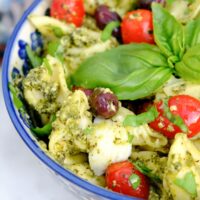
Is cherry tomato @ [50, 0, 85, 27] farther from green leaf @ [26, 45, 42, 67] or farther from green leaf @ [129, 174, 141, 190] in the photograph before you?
green leaf @ [129, 174, 141, 190]

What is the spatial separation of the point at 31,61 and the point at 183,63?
0.42m

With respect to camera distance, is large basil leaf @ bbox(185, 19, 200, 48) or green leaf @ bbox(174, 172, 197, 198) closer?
green leaf @ bbox(174, 172, 197, 198)

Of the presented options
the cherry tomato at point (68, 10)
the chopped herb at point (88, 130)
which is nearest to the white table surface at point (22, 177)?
the chopped herb at point (88, 130)

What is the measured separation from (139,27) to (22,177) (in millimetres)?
505

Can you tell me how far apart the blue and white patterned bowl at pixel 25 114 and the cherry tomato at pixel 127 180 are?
0.18 ft

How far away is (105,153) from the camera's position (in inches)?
39.6

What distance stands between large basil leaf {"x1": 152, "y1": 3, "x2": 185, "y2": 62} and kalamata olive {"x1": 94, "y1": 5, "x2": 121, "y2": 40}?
17 cm

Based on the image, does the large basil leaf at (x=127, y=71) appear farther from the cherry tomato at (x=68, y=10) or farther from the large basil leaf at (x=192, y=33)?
the cherry tomato at (x=68, y=10)

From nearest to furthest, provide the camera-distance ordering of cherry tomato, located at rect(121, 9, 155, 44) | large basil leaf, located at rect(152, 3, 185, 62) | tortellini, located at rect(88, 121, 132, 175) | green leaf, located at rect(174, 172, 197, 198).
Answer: green leaf, located at rect(174, 172, 197, 198) → tortellini, located at rect(88, 121, 132, 175) → large basil leaf, located at rect(152, 3, 185, 62) → cherry tomato, located at rect(121, 9, 155, 44)

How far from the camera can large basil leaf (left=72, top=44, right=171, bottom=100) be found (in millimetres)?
1074

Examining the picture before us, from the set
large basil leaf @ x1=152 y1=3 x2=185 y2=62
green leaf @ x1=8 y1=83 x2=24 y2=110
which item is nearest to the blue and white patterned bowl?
green leaf @ x1=8 y1=83 x2=24 y2=110

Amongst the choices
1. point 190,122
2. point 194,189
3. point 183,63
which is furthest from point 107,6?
point 194,189

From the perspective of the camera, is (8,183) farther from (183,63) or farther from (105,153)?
(183,63)

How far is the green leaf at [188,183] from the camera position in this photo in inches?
35.2
